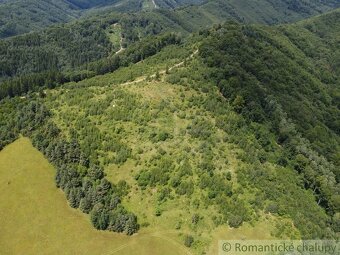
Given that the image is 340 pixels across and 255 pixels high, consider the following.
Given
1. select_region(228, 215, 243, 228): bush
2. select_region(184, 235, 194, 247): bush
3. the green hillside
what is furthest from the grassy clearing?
select_region(228, 215, 243, 228): bush

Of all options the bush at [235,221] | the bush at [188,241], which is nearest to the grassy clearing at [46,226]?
the bush at [188,241]

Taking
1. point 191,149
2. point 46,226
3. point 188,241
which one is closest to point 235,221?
point 188,241

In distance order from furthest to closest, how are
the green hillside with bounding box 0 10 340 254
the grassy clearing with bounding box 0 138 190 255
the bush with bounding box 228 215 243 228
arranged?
the green hillside with bounding box 0 10 340 254 < the bush with bounding box 228 215 243 228 < the grassy clearing with bounding box 0 138 190 255

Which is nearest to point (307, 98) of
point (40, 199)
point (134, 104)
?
point (134, 104)

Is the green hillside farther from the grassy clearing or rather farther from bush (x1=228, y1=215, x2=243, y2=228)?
the grassy clearing

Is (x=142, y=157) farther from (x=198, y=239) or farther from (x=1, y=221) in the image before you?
(x=1, y=221)

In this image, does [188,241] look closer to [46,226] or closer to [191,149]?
[191,149]

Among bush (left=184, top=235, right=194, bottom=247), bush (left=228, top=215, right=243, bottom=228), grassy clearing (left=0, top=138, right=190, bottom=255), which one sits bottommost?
grassy clearing (left=0, top=138, right=190, bottom=255)

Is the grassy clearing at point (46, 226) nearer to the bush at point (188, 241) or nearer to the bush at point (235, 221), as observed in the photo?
the bush at point (188, 241)
